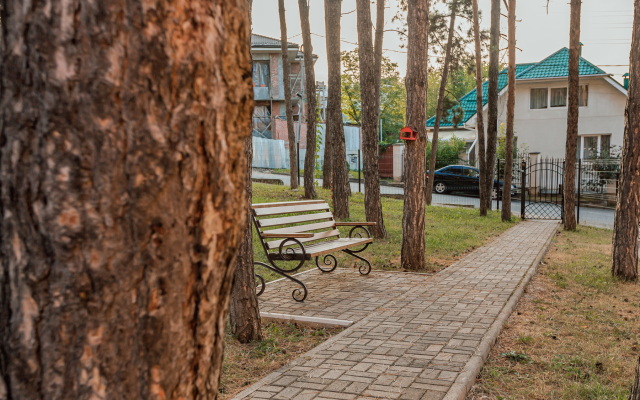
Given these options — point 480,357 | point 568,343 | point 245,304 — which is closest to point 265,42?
point 245,304

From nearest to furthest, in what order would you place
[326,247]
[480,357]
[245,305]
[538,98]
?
[480,357], [245,305], [326,247], [538,98]

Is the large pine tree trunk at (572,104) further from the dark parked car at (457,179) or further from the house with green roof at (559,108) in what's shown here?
the house with green roof at (559,108)

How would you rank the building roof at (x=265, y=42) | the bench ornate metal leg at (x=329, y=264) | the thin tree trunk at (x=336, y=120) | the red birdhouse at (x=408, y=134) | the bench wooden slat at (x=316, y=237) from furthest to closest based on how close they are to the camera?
1. the building roof at (x=265, y=42)
2. the thin tree trunk at (x=336, y=120)
3. the bench ornate metal leg at (x=329, y=264)
4. the red birdhouse at (x=408, y=134)
5. the bench wooden slat at (x=316, y=237)

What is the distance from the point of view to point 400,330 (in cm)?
618

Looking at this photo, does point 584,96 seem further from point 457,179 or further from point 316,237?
point 316,237

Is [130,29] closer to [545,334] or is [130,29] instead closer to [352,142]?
[545,334]

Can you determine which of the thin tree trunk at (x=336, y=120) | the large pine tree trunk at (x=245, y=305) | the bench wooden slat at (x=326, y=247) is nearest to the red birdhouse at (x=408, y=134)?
the bench wooden slat at (x=326, y=247)

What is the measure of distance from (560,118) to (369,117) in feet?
79.3

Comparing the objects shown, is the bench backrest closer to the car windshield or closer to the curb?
the curb

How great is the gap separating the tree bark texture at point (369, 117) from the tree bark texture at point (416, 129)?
3344 mm

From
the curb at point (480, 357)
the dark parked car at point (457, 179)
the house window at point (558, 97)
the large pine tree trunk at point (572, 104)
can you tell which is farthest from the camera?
the house window at point (558, 97)

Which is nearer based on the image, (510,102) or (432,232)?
(432,232)

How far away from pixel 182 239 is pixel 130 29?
0.47 metres

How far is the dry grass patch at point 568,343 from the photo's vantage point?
15.5ft
